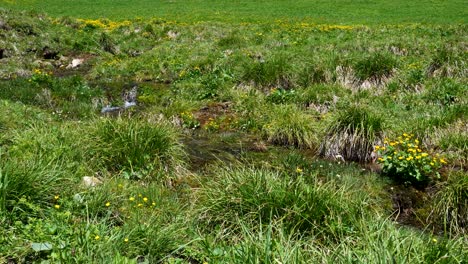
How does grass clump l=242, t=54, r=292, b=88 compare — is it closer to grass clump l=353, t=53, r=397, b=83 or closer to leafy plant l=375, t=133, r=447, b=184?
grass clump l=353, t=53, r=397, b=83

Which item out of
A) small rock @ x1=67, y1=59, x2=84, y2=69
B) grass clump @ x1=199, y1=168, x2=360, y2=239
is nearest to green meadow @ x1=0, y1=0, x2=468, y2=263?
grass clump @ x1=199, y1=168, x2=360, y2=239

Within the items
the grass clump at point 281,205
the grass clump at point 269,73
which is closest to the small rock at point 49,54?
the grass clump at point 269,73

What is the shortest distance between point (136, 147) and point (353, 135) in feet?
14.7

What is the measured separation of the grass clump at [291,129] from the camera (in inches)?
432

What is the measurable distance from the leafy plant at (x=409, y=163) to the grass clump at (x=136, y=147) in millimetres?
3901

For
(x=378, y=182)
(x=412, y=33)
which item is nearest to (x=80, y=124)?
(x=378, y=182)

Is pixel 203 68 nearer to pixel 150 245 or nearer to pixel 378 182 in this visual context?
pixel 378 182

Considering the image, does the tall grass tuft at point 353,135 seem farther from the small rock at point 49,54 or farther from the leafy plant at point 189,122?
the small rock at point 49,54

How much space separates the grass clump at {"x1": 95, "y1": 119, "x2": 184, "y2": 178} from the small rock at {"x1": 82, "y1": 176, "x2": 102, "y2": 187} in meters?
0.74

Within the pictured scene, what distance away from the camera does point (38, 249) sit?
16.2 ft

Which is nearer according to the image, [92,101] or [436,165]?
[436,165]

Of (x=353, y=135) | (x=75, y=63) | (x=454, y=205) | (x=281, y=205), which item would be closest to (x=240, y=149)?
(x=353, y=135)

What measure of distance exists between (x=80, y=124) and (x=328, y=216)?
6129 mm

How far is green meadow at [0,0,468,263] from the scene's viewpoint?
5.44 meters
